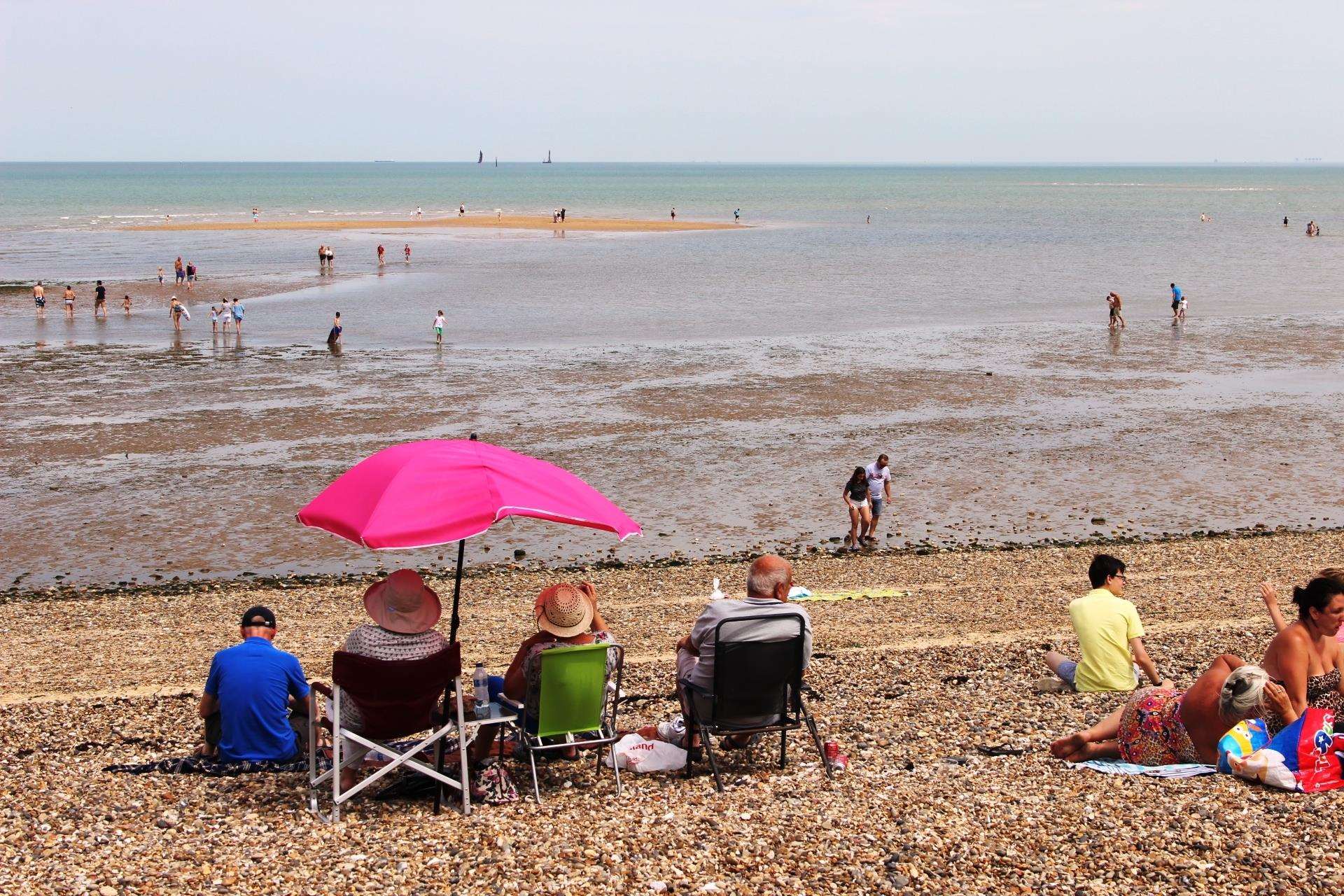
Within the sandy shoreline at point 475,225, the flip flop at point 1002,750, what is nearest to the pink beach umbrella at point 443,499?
the flip flop at point 1002,750

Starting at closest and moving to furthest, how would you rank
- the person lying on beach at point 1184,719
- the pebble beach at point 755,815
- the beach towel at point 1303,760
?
the pebble beach at point 755,815 < the beach towel at point 1303,760 < the person lying on beach at point 1184,719

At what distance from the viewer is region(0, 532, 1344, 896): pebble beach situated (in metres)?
5.60

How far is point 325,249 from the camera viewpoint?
195ft

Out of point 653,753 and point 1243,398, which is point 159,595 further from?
point 1243,398

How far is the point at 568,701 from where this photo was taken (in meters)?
6.92

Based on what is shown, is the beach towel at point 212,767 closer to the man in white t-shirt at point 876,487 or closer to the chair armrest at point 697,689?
the chair armrest at point 697,689

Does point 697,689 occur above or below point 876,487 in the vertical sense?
above

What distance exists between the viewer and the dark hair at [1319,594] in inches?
269

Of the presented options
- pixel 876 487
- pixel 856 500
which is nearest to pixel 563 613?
pixel 856 500

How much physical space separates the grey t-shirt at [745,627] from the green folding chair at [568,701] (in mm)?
475

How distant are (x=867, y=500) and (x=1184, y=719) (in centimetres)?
1029

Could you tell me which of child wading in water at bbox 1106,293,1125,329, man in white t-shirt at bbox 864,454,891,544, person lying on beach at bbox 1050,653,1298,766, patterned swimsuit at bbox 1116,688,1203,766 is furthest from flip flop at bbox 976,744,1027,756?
child wading in water at bbox 1106,293,1125,329

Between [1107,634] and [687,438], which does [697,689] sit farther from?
[687,438]

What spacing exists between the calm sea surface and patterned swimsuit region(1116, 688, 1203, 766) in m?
10.1
